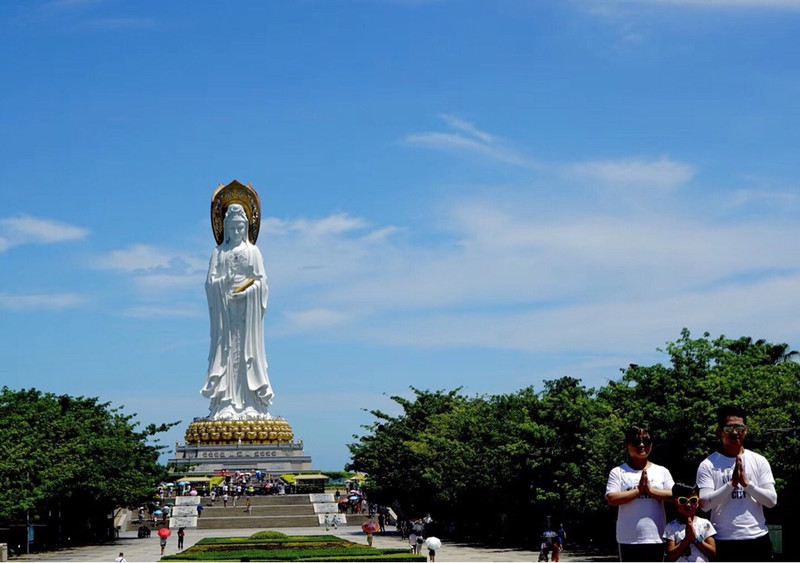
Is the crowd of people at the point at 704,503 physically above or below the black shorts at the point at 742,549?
above

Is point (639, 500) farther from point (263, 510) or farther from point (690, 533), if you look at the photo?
point (263, 510)

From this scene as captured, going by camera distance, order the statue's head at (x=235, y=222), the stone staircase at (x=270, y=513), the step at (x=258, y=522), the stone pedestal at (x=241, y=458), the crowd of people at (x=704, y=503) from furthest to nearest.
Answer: the statue's head at (x=235, y=222)
the stone pedestal at (x=241, y=458)
the stone staircase at (x=270, y=513)
the step at (x=258, y=522)
the crowd of people at (x=704, y=503)

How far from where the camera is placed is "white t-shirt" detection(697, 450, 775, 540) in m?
8.99

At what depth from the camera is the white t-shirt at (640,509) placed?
9.16m

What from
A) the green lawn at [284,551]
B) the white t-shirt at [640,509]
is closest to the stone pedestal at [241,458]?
the green lawn at [284,551]

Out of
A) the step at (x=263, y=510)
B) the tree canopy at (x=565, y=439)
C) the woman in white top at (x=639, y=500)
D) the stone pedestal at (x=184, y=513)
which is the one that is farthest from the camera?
the step at (x=263, y=510)

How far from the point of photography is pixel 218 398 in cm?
6244

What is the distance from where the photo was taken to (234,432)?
60.9 metres

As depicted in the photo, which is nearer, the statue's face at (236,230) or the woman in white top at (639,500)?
the woman in white top at (639,500)

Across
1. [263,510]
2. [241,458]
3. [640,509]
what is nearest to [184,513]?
[263,510]

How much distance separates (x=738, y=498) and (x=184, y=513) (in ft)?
136

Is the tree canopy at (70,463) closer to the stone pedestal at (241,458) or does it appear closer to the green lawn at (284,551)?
the green lawn at (284,551)

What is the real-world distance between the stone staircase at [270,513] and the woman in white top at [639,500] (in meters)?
38.4

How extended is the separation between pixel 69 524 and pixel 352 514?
12514 mm
